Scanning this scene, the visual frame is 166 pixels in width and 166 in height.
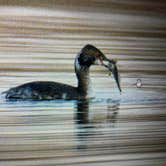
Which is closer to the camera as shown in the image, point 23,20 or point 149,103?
point 23,20

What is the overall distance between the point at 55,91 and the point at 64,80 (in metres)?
0.05

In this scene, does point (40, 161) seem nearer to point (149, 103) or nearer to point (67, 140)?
point (67, 140)

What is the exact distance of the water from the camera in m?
1.39

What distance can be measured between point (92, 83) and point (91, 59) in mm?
91

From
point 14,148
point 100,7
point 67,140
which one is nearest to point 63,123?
point 67,140

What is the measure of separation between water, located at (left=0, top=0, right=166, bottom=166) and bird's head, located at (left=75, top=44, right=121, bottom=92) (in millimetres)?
21

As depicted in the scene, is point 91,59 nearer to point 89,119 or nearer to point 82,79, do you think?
point 82,79

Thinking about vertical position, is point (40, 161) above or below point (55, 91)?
below

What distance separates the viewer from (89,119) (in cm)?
146

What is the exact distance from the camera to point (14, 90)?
1.40 meters

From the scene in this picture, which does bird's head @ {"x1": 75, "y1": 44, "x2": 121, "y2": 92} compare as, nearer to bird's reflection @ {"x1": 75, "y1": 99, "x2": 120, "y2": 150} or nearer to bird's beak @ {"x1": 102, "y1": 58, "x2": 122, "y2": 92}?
bird's beak @ {"x1": 102, "y1": 58, "x2": 122, "y2": 92}

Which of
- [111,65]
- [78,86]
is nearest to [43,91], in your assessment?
[78,86]

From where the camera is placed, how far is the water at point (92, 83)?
139 cm

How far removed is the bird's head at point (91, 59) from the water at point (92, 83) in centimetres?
2
